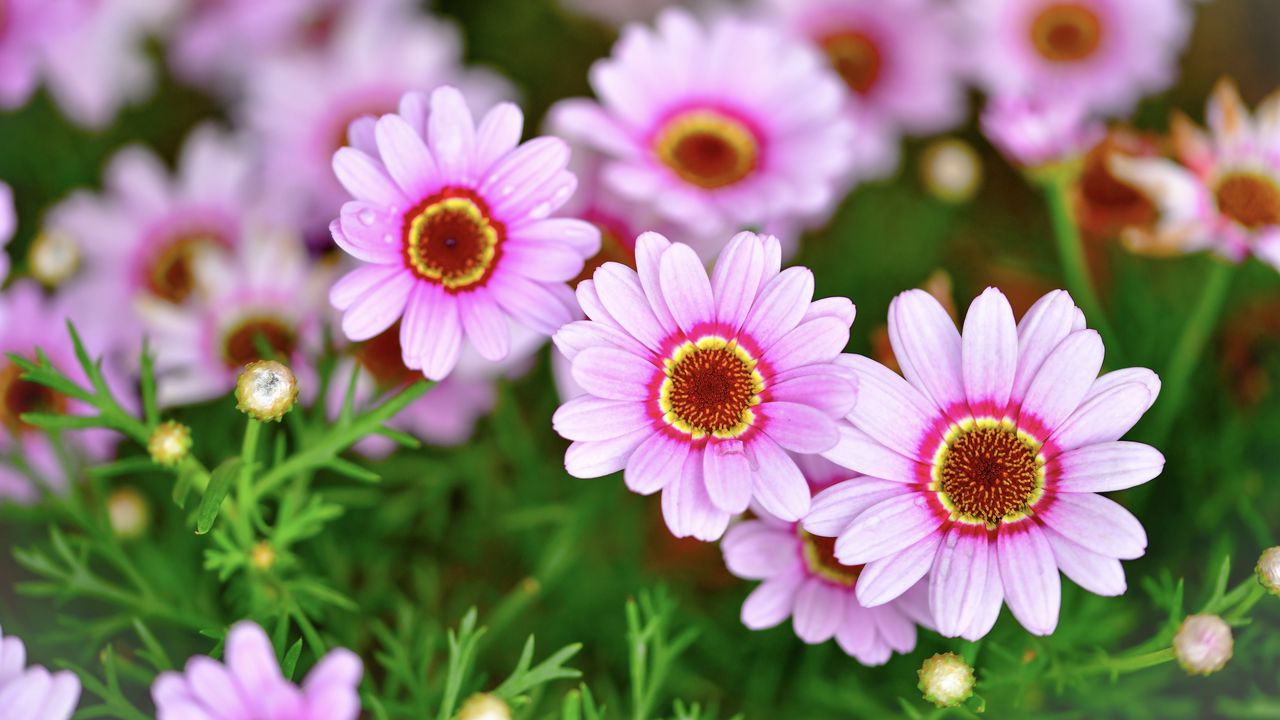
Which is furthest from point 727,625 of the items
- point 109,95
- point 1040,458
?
point 109,95

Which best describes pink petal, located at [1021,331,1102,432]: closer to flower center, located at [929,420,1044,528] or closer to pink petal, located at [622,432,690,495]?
flower center, located at [929,420,1044,528]

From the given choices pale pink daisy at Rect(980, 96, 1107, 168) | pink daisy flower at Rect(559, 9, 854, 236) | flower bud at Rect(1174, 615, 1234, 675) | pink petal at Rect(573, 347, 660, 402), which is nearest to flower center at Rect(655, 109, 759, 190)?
pink daisy flower at Rect(559, 9, 854, 236)

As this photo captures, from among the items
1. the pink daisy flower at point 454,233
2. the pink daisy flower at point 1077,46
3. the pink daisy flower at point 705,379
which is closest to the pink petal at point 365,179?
the pink daisy flower at point 454,233

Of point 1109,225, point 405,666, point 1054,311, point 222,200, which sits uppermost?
point 1109,225

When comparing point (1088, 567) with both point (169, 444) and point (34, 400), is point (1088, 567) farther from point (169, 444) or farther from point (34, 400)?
point (34, 400)

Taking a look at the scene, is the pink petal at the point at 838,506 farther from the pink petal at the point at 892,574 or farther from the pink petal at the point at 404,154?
the pink petal at the point at 404,154

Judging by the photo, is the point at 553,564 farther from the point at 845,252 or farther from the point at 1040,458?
the point at 845,252
